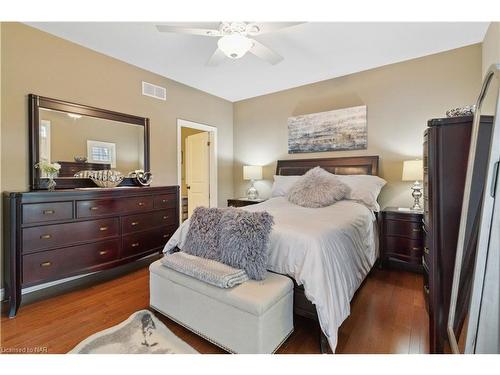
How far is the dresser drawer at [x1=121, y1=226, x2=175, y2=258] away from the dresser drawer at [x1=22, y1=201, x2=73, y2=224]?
654mm

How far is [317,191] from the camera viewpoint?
2947 millimetres

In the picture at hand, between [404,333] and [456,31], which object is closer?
[404,333]

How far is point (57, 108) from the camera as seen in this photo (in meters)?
2.60

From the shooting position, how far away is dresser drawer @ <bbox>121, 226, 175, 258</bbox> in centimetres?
278

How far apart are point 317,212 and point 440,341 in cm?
138

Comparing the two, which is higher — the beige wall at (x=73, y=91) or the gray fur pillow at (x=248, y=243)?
the beige wall at (x=73, y=91)

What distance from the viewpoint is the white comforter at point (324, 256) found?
152cm

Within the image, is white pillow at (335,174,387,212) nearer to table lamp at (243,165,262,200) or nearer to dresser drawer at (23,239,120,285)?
table lamp at (243,165,262,200)

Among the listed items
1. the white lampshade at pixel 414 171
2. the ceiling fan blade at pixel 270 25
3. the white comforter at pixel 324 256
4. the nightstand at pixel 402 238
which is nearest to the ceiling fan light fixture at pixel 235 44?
the ceiling fan blade at pixel 270 25

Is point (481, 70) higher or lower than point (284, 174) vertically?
higher

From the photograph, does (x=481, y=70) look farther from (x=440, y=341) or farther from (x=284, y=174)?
(x=440, y=341)

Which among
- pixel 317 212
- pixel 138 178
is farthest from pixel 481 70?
pixel 138 178

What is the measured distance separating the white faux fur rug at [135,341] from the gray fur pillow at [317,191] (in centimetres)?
192

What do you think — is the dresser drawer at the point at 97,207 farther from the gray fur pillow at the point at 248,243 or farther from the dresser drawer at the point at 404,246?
the dresser drawer at the point at 404,246
